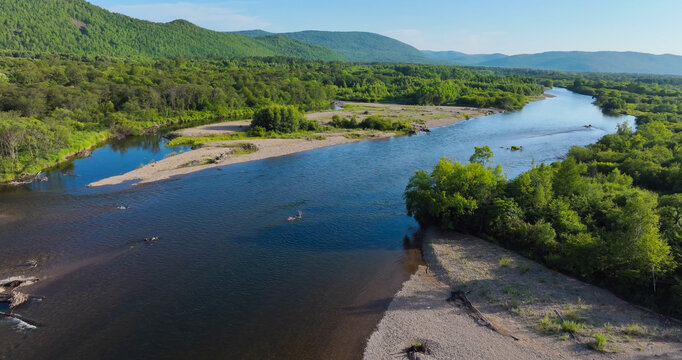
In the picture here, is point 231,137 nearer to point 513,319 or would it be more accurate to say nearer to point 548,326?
point 513,319

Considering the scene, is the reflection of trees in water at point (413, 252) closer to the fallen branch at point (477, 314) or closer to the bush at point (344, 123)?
the fallen branch at point (477, 314)

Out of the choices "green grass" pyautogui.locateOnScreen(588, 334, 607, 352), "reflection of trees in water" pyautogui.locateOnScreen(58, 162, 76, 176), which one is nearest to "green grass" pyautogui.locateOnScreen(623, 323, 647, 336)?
"green grass" pyautogui.locateOnScreen(588, 334, 607, 352)

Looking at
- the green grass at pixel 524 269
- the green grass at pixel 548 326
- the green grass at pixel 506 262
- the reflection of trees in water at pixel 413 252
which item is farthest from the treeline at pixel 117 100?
the green grass at pixel 548 326

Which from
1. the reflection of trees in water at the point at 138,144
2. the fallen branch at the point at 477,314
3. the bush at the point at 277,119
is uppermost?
the bush at the point at 277,119

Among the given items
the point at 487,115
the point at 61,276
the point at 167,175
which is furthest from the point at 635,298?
the point at 487,115

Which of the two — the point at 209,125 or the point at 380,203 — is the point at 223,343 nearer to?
the point at 380,203
